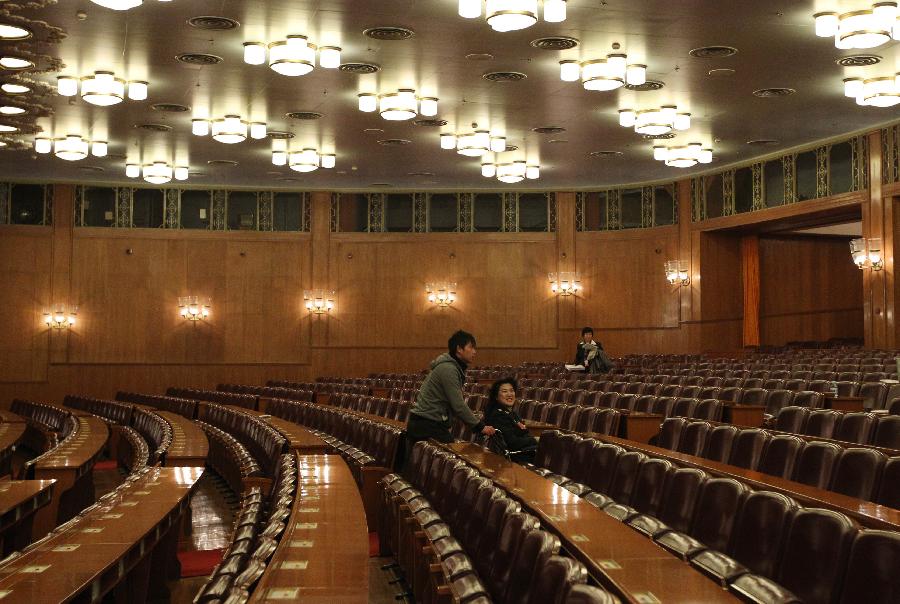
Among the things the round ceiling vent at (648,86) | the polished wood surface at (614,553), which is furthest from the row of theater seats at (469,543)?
the round ceiling vent at (648,86)

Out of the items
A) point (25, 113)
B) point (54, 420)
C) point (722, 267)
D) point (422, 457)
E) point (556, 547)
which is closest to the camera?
point (556, 547)

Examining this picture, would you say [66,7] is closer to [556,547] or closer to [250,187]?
[556,547]

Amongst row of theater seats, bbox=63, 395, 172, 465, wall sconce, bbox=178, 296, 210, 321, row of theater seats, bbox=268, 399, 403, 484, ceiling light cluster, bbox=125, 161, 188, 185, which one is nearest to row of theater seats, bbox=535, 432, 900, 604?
row of theater seats, bbox=268, 399, 403, 484

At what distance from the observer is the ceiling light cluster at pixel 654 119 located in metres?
12.9

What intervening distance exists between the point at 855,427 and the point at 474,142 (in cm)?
962

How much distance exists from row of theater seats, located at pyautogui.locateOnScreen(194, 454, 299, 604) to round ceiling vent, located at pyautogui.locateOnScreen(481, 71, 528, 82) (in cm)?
732

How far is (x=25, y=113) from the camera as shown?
30.3 ft

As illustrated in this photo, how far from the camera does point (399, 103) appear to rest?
39.9 ft

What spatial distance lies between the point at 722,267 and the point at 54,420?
11.9 meters

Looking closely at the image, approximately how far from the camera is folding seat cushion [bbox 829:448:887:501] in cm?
379

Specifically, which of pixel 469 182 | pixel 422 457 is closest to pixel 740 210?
pixel 469 182

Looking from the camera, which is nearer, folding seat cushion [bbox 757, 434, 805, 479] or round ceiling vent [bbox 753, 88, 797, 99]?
folding seat cushion [bbox 757, 434, 805, 479]

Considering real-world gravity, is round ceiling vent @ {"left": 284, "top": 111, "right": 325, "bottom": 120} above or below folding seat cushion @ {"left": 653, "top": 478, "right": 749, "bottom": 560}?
above

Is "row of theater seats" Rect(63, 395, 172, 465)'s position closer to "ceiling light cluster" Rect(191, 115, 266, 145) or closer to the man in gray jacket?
the man in gray jacket
